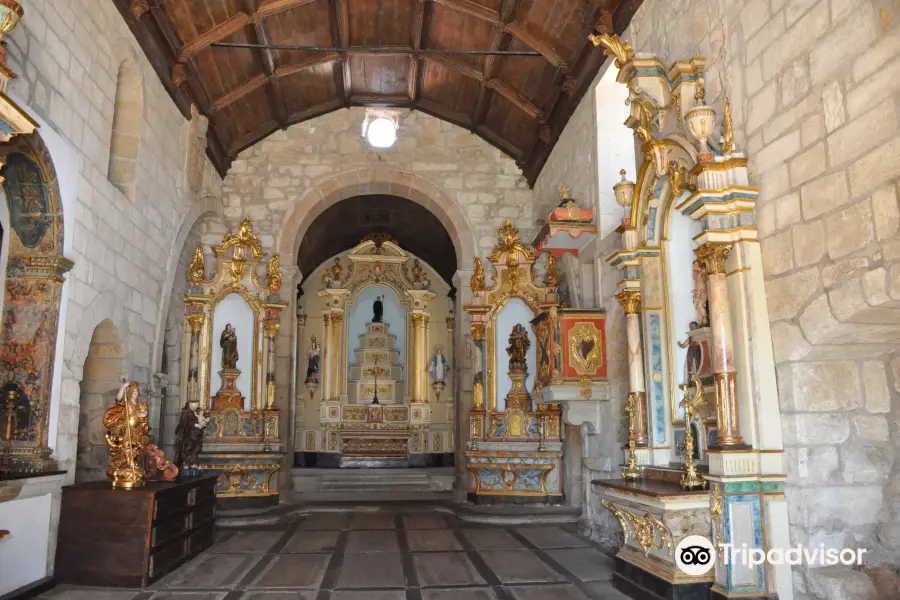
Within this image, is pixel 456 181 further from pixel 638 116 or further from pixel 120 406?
pixel 120 406

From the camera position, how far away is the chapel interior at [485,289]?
12.2 feet

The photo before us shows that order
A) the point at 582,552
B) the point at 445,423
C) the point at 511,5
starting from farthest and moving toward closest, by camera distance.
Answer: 1. the point at 445,423
2. the point at 511,5
3. the point at 582,552

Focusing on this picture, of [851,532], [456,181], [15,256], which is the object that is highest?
[456,181]

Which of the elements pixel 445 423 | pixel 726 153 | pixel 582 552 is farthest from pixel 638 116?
pixel 445 423

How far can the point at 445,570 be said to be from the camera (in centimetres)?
540

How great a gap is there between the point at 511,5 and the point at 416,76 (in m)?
2.55

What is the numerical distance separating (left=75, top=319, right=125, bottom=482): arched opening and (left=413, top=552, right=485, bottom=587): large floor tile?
2989 mm

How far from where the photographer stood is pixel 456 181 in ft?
33.2

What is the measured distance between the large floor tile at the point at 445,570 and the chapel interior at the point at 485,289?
1.9 inches

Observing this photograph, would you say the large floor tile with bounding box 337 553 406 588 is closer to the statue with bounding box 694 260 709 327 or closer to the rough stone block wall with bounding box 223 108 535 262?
the statue with bounding box 694 260 709 327

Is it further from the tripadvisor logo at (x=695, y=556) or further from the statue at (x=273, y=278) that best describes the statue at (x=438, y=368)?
the tripadvisor logo at (x=695, y=556)

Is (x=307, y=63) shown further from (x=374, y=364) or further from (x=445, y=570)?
(x=374, y=364)

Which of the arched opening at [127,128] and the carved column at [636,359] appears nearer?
the carved column at [636,359]

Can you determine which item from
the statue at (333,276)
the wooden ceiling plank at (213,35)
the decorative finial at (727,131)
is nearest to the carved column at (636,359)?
the decorative finial at (727,131)
